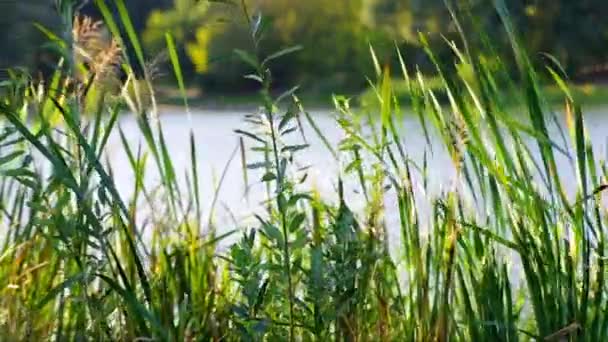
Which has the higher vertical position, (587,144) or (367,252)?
(587,144)

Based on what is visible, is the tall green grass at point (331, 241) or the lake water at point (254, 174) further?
the lake water at point (254, 174)

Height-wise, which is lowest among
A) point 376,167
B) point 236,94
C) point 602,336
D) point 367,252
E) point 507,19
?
point 602,336

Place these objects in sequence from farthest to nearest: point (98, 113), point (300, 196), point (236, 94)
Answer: point (236, 94) < point (98, 113) < point (300, 196)

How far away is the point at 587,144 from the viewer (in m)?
1.20

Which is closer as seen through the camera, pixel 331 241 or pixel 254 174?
pixel 331 241

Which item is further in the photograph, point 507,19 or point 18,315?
point 18,315

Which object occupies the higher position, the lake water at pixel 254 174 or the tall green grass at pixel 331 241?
the lake water at pixel 254 174

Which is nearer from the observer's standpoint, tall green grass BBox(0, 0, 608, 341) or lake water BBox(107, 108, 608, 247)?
tall green grass BBox(0, 0, 608, 341)

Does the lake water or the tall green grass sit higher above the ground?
the lake water

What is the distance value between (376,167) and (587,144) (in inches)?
9.9

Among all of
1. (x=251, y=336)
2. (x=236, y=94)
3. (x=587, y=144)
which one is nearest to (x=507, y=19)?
(x=587, y=144)

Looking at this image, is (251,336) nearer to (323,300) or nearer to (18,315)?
(323,300)

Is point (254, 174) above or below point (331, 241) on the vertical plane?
above

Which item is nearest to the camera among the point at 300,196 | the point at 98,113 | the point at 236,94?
the point at 300,196
